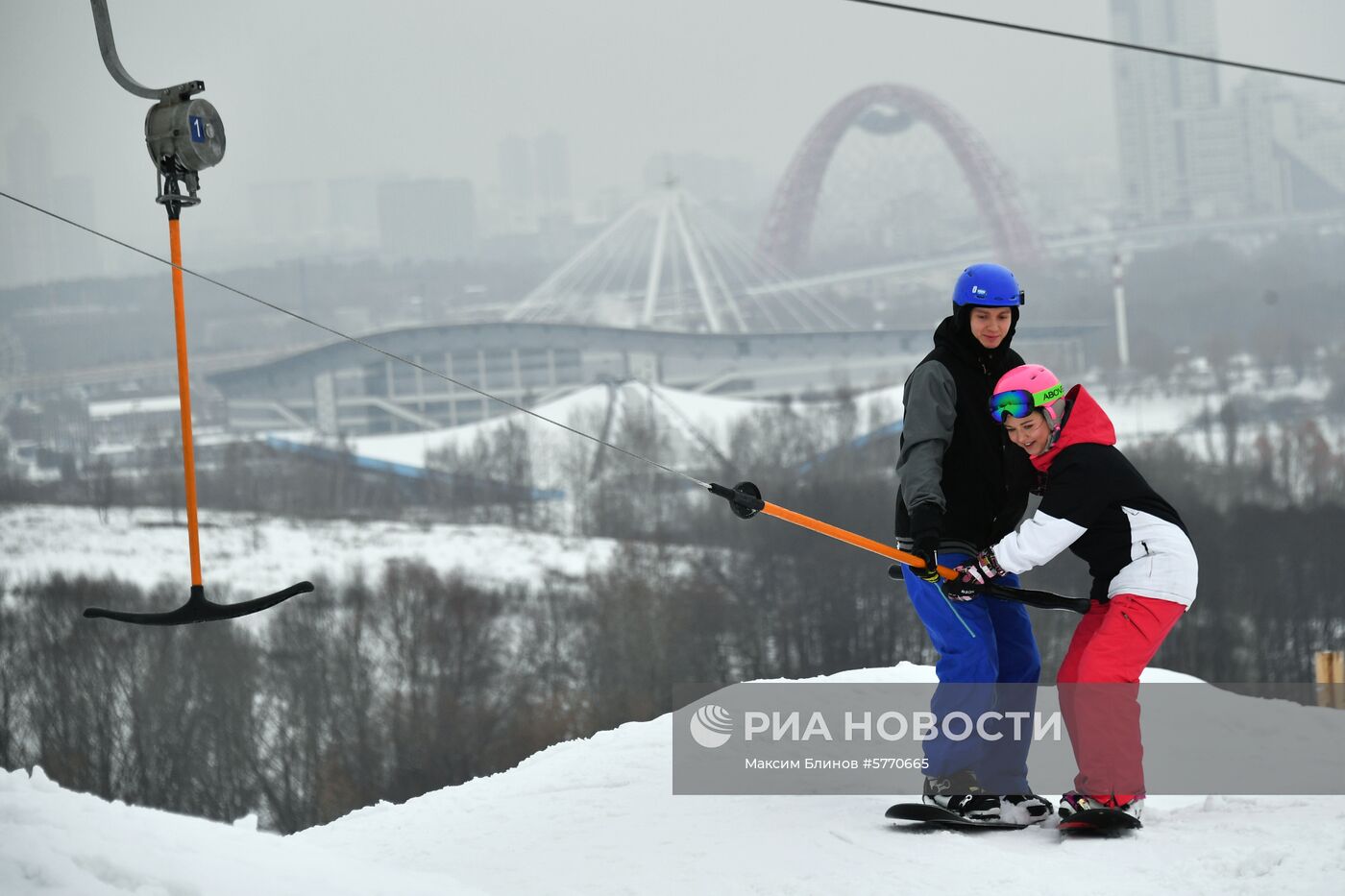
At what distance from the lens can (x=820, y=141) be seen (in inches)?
4090

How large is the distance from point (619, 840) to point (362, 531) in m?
76.4

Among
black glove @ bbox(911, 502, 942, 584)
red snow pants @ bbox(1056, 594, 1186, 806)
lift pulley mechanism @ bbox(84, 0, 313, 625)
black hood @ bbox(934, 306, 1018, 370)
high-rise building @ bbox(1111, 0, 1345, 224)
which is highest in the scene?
high-rise building @ bbox(1111, 0, 1345, 224)

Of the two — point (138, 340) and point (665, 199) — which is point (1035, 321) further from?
point (138, 340)

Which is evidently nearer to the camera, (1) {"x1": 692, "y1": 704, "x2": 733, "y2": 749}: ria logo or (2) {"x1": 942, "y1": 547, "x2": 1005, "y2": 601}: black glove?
(2) {"x1": 942, "y1": 547, "x2": 1005, "y2": 601}: black glove

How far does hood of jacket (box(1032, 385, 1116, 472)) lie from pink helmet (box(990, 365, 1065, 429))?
93 mm

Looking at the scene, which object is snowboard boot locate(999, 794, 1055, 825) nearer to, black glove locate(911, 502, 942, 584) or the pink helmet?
black glove locate(911, 502, 942, 584)

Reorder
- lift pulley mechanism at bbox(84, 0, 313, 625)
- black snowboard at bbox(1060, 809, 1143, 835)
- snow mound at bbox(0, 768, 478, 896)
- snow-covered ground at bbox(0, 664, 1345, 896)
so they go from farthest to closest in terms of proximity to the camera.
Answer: lift pulley mechanism at bbox(84, 0, 313, 625) → black snowboard at bbox(1060, 809, 1143, 835) → snow-covered ground at bbox(0, 664, 1345, 896) → snow mound at bbox(0, 768, 478, 896)

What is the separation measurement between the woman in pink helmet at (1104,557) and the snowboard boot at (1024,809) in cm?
10

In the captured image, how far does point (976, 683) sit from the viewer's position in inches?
185

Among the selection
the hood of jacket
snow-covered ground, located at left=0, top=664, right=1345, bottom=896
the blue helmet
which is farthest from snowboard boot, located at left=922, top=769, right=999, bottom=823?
the blue helmet

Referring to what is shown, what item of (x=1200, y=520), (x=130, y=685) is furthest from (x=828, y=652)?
(x=130, y=685)

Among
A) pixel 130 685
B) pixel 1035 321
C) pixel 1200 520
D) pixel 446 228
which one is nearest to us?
pixel 130 685

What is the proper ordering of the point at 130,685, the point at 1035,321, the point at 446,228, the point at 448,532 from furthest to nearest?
the point at 446,228
the point at 1035,321
the point at 448,532
the point at 130,685

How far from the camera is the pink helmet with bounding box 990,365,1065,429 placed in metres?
4.50
